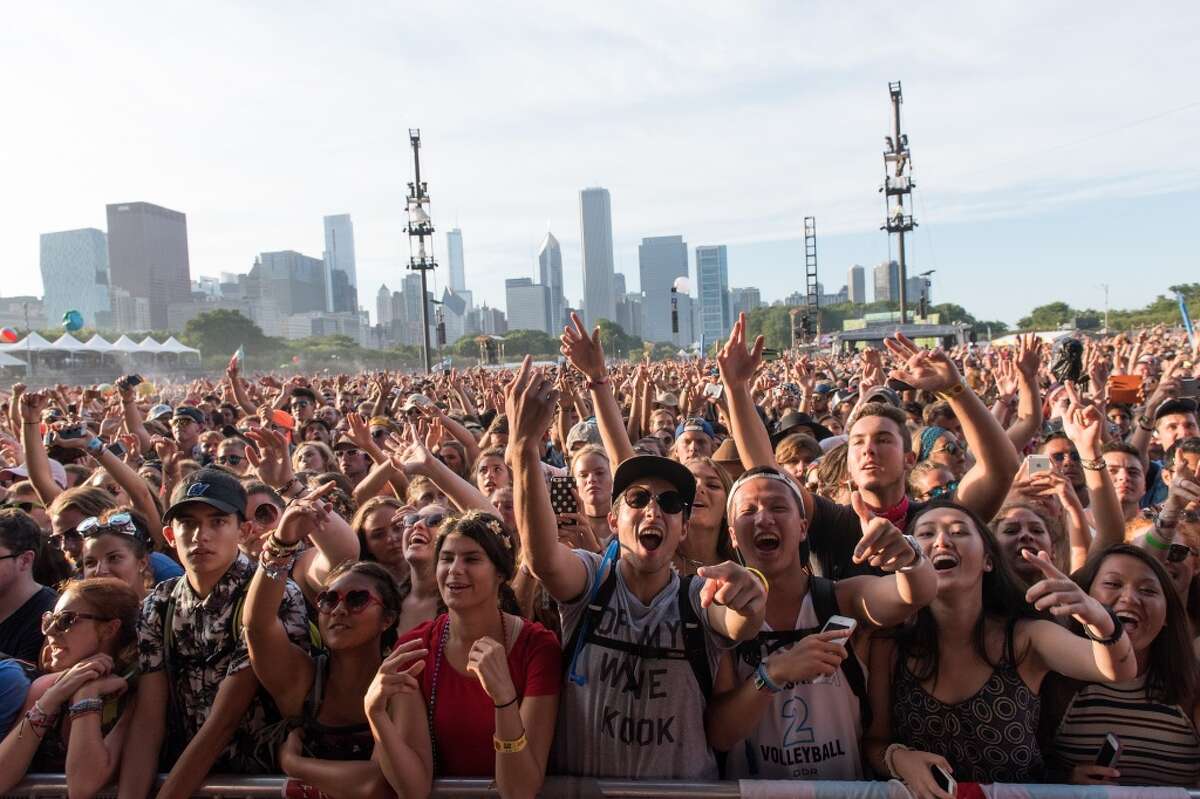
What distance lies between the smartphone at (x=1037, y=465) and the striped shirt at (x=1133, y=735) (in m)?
1.09

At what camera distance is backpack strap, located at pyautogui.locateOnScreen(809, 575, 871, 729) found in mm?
2764

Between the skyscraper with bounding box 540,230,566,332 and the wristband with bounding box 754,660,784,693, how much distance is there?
6031 inches

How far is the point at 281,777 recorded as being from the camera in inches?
112

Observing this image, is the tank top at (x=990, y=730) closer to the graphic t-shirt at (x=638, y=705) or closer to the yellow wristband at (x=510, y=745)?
the graphic t-shirt at (x=638, y=705)

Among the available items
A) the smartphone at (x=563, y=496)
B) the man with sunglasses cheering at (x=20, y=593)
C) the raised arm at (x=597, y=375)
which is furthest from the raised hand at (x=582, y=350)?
the man with sunglasses cheering at (x=20, y=593)

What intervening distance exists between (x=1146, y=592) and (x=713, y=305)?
157 m

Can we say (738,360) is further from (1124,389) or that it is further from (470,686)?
(1124,389)

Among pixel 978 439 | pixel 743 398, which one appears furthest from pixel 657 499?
pixel 978 439

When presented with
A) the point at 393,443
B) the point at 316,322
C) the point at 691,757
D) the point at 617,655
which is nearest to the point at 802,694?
the point at 691,757

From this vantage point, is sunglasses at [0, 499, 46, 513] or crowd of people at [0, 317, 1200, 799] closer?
crowd of people at [0, 317, 1200, 799]

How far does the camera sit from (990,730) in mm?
2664

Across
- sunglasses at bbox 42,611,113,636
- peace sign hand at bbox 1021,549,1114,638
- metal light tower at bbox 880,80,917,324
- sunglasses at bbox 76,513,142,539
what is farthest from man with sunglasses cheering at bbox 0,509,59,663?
metal light tower at bbox 880,80,917,324

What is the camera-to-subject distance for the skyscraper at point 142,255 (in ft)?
577

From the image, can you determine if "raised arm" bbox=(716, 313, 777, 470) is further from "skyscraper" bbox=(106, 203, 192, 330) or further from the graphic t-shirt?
"skyscraper" bbox=(106, 203, 192, 330)
